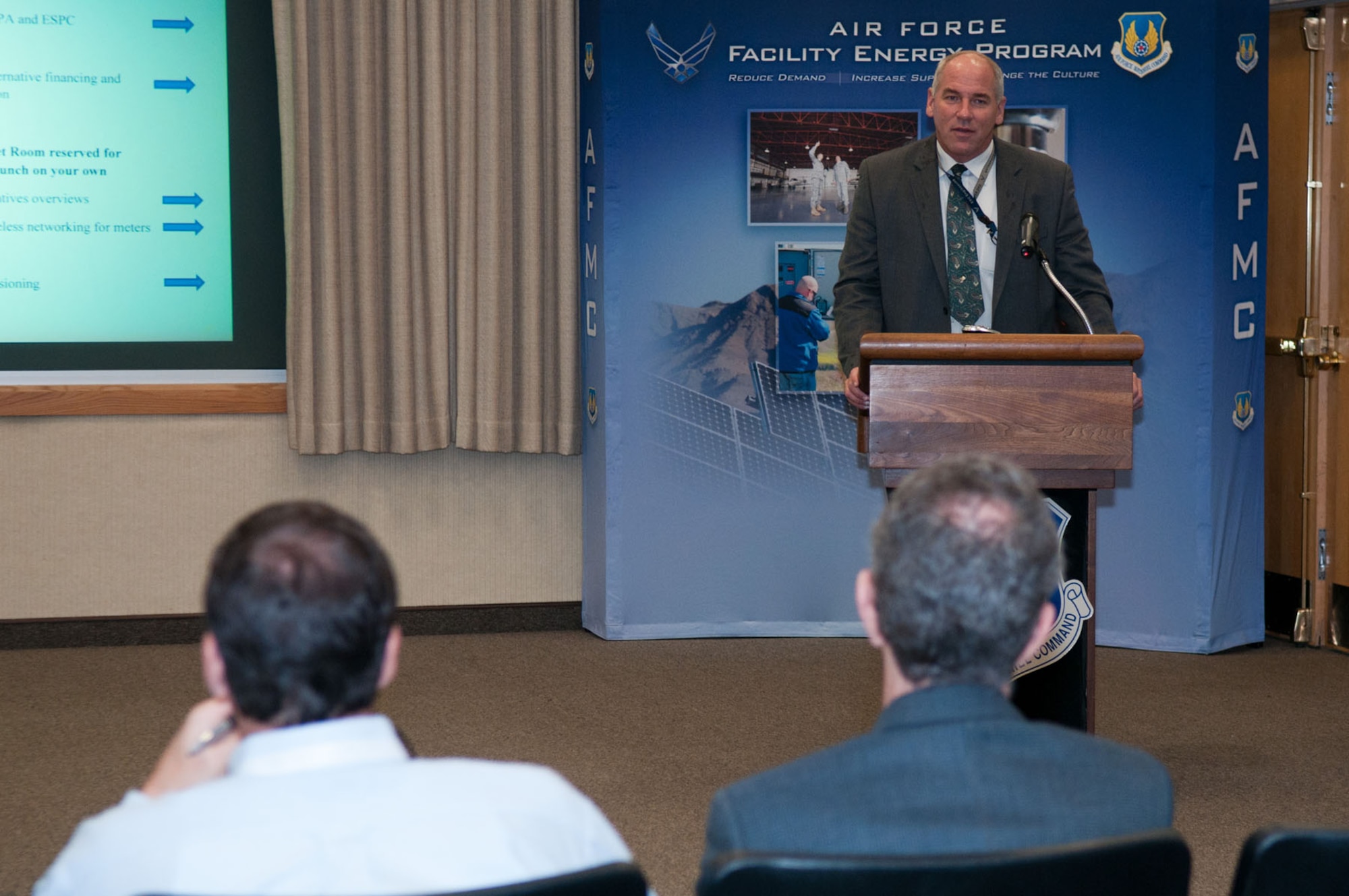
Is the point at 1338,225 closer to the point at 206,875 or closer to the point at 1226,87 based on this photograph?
the point at 1226,87

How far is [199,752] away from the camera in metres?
1.36

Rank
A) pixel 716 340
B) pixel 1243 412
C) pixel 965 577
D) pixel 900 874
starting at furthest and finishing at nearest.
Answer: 1. pixel 716 340
2. pixel 1243 412
3. pixel 965 577
4. pixel 900 874

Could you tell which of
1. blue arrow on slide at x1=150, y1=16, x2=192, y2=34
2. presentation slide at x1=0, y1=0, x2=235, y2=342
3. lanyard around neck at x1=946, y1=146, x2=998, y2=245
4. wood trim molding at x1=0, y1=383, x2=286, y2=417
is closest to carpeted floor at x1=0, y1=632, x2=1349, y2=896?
wood trim molding at x1=0, y1=383, x2=286, y2=417

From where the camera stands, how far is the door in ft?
17.0

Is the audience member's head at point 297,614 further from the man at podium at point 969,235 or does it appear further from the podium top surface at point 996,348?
the man at podium at point 969,235

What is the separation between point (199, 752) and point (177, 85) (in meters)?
4.30

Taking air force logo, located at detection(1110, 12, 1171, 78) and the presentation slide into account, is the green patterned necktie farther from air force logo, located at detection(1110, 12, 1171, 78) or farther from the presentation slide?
the presentation slide

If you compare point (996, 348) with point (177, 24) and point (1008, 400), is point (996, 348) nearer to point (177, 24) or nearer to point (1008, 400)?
point (1008, 400)

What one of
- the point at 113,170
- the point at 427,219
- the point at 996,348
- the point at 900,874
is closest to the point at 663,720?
the point at 996,348

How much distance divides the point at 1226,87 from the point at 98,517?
4243 mm

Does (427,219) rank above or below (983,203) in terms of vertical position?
above

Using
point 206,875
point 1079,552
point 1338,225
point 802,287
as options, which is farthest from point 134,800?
point 1338,225

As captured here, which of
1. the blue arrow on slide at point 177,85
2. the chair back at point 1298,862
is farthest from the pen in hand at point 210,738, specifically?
the blue arrow on slide at point 177,85

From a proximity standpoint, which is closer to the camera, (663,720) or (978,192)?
(978,192)
